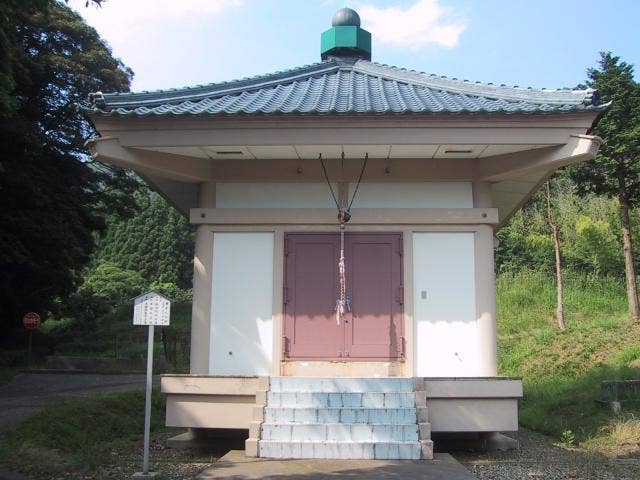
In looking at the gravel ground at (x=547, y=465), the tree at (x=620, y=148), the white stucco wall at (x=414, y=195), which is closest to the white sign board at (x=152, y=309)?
the white stucco wall at (x=414, y=195)

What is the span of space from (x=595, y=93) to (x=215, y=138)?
5037 millimetres

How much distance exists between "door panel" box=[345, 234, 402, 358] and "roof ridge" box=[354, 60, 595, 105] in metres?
2.69

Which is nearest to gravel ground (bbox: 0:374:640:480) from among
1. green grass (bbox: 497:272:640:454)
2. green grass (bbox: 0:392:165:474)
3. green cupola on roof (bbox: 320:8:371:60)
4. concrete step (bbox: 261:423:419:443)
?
green grass (bbox: 0:392:165:474)

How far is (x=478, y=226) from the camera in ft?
28.3

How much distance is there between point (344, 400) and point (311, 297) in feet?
5.72

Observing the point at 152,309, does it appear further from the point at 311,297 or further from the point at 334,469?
the point at 334,469

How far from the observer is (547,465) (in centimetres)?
751

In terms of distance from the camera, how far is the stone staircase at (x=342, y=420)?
680 centimetres

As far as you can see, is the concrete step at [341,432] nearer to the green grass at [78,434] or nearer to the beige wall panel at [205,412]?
the beige wall panel at [205,412]

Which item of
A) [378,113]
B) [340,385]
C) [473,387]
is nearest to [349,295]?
[340,385]

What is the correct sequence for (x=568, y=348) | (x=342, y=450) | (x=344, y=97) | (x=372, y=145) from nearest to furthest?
1. (x=342, y=450)
2. (x=372, y=145)
3. (x=344, y=97)
4. (x=568, y=348)

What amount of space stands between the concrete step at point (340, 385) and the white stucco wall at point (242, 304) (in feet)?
2.68

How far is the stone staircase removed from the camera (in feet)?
22.3

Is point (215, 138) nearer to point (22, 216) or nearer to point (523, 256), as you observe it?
point (22, 216)
